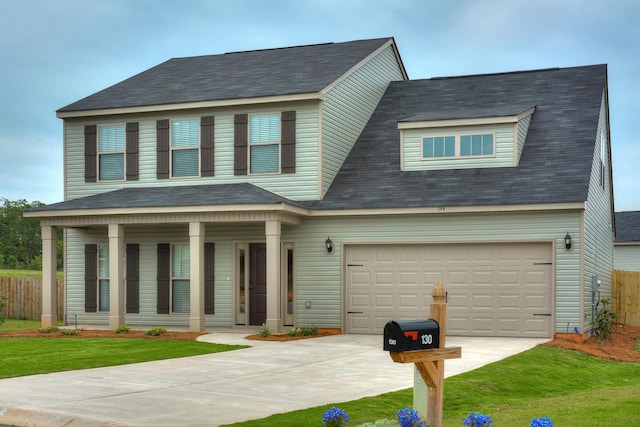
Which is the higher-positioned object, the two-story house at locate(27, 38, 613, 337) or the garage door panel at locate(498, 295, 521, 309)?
the two-story house at locate(27, 38, 613, 337)

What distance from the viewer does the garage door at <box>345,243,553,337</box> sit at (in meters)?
18.2

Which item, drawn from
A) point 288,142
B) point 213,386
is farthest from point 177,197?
point 213,386

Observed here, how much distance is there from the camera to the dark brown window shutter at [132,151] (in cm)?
2155

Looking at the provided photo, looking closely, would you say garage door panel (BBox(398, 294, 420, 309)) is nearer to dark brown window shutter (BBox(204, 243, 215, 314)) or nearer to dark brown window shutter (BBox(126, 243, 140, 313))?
dark brown window shutter (BBox(204, 243, 215, 314))

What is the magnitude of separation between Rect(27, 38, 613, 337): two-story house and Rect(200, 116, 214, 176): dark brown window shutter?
0.12 ft

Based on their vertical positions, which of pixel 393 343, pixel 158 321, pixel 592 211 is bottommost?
pixel 158 321

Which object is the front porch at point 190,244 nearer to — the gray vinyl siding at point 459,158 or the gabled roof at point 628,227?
the gray vinyl siding at point 459,158

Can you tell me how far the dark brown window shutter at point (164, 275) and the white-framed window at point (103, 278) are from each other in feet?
5.47

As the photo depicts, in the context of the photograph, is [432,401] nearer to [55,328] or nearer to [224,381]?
[224,381]

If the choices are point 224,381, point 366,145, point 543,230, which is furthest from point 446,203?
point 224,381

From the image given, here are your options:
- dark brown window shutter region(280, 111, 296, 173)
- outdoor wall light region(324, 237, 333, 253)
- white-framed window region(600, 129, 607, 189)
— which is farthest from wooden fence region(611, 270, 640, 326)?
dark brown window shutter region(280, 111, 296, 173)

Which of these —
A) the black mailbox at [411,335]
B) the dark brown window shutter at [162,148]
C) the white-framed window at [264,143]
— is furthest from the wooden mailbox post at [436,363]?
the dark brown window shutter at [162,148]

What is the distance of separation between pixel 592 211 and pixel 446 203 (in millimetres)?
4023

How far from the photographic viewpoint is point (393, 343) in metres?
6.74
